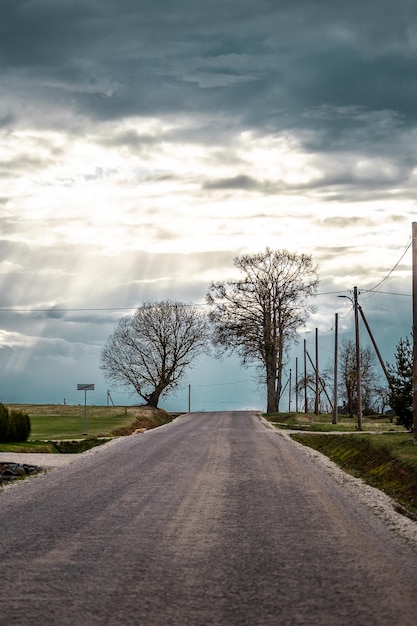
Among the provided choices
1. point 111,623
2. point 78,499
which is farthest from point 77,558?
point 78,499

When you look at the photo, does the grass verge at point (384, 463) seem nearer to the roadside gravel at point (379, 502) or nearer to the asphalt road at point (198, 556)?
the roadside gravel at point (379, 502)

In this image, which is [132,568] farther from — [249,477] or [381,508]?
[249,477]

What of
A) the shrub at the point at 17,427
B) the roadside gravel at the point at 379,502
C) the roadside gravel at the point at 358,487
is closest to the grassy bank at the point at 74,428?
the shrub at the point at 17,427

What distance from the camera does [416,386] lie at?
95.8ft

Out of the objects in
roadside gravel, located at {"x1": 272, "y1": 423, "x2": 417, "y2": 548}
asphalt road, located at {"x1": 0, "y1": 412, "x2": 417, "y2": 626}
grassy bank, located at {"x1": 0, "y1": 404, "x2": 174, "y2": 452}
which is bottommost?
roadside gravel, located at {"x1": 272, "y1": 423, "x2": 417, "y2": 548}

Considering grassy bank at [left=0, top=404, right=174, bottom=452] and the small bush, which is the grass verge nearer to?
grassy bank at [left=0, top=404, right=174, bottom=452]

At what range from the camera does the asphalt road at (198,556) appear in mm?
7062

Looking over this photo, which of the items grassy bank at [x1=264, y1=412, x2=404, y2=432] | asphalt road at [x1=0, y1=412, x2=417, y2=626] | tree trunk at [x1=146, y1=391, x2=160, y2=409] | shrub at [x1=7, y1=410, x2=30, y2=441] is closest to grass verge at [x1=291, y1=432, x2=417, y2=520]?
asphalt road at [x1=0, y1=412, x2=417, y2=626]

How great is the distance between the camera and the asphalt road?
278 inches

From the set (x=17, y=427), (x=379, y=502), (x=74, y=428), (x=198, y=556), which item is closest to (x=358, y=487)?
(x=379, y=502)

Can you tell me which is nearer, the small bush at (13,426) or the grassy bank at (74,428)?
the grassy bank at (74,428)

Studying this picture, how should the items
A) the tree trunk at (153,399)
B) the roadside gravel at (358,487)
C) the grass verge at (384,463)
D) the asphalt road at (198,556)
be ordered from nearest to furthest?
1. the asphalt road at (198,556)
2. the roadside gravel at (358,487)
3. the grass verge at (384,463)
4. the tree trunk at (153,399)

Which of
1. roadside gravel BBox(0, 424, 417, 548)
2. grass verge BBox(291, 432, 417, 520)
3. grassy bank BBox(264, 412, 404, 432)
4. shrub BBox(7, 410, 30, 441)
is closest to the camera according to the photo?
roadside gravel BBox(0, 424, 417, 548)

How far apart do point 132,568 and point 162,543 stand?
161cm
